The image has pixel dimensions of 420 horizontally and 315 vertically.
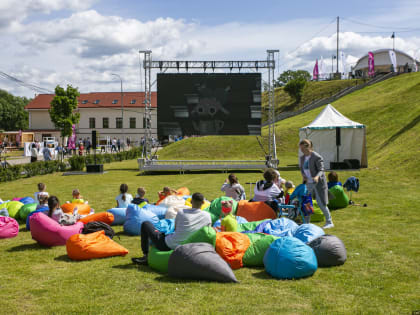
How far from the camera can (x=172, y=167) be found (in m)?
24.9

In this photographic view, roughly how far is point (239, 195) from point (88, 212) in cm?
404

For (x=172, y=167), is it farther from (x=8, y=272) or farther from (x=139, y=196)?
(x=8, y=272)

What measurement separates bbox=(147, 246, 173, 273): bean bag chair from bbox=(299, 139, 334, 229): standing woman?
378cm

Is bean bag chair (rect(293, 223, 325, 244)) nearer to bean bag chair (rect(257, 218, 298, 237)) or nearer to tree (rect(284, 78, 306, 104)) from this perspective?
bean bag chair (rect(257, 218, 298, 237))

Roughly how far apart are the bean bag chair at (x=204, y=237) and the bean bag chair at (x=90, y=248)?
62.9 inches

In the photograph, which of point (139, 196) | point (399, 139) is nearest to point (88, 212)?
point (139, 196)

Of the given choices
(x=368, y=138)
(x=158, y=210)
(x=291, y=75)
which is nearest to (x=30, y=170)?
(x=158, y=210)

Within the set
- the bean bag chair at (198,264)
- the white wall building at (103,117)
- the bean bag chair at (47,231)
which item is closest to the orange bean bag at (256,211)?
the bean bag chair at (198,264)

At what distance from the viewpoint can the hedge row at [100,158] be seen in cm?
2790

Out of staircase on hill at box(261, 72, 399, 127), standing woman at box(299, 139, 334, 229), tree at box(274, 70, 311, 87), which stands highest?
tree at box(274, 70, 311, 87)

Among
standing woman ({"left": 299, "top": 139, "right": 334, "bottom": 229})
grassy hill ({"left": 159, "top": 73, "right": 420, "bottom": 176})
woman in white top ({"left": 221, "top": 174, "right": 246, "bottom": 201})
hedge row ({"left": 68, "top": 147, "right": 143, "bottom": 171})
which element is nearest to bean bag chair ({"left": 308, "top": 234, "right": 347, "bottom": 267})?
standing woman ({"left": 299, "top": 139, "right": 334, "bottom": 229})

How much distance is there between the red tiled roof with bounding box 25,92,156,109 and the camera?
250 feet

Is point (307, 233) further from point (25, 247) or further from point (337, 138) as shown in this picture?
point (337, 138)

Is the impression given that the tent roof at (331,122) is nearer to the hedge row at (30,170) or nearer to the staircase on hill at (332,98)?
the hedge row at (30,170)
